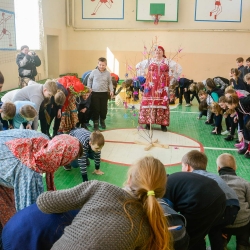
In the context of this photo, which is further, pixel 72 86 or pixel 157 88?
pixel 157 88

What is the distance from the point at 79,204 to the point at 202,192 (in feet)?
2.73

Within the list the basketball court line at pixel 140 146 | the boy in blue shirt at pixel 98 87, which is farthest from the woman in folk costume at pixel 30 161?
the boy in blue shirt at pixel 98 87

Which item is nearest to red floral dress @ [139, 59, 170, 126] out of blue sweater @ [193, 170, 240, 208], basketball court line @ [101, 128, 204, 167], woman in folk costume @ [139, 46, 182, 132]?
woman in folk costume @ [139, 46, 182, 132]

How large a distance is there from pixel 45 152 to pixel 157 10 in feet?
33.7

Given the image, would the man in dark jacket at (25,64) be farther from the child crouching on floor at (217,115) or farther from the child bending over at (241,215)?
the child bending over at (241,215)

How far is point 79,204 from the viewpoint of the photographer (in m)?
1.50

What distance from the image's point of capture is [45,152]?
78.3 inches

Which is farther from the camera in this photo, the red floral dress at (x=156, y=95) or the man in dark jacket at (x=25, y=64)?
the man in dark jacket at (x=25, y=64)

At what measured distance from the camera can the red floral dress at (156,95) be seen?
562 centimetres

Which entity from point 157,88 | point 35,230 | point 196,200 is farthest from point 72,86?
point 35,230

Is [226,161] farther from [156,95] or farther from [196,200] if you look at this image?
[156,95]

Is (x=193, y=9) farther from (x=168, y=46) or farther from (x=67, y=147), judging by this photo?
A: (x=67, y=147)

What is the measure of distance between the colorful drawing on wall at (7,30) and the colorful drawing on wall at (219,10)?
627 cm

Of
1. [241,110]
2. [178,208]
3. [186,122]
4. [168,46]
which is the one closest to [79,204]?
[178,208]
